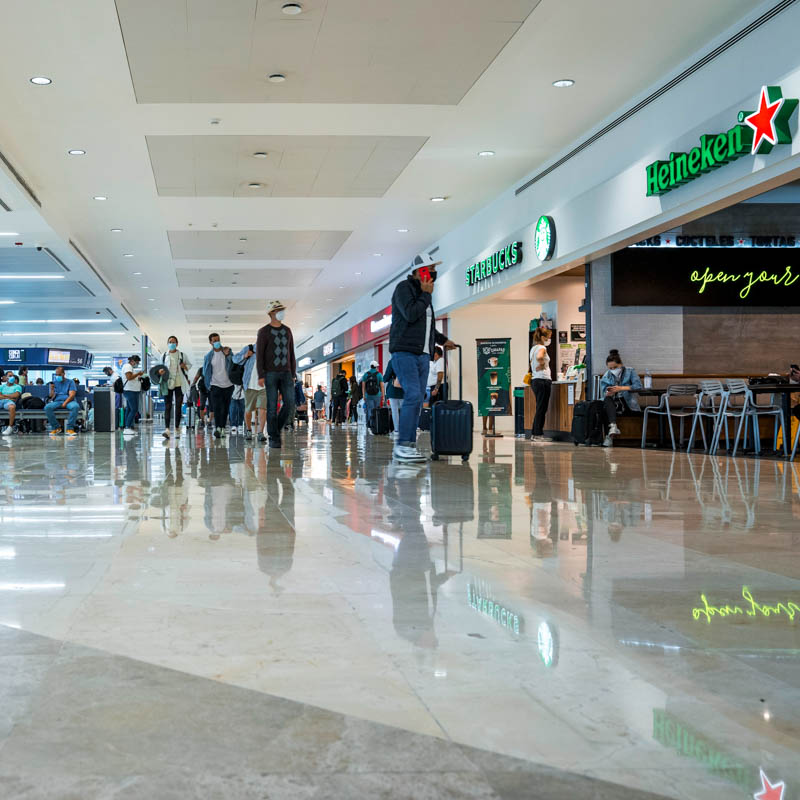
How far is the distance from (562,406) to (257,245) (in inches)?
277

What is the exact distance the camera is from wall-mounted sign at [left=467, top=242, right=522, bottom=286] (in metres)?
13.3

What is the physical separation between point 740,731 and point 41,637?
1369mm

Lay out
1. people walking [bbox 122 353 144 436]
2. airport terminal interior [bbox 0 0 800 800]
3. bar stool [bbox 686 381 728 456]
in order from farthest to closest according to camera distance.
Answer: people walking [bbox 122 353 144 436] → bar stool [bbox 686 381 728 456] → airport terminal interior [bbox 0 0 800 800]

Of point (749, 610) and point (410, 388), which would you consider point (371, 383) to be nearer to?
point (410, 388)

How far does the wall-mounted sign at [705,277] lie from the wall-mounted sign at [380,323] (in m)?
8.74

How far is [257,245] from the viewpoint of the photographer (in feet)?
57.2

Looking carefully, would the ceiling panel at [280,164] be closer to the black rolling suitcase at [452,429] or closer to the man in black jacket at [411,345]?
the man in black jacket at [411,345]

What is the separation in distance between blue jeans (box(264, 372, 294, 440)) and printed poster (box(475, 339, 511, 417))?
684 centimetres

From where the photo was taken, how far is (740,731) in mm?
1363

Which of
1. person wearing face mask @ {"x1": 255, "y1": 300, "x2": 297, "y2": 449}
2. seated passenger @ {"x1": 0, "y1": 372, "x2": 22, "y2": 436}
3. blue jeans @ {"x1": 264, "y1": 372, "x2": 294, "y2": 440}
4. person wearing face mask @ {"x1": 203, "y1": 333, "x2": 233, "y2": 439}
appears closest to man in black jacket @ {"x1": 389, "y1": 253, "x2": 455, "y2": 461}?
person wearing face mask @ {"x1": 255, "y1": 300, "x2": 297, "y2": 449}

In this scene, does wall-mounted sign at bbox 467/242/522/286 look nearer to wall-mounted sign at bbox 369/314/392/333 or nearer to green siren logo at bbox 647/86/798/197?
green siren logo at bbox 647/86/798/197

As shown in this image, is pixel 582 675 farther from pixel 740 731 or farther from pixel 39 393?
pixel 39 393

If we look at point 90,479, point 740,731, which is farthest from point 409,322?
point 740,731

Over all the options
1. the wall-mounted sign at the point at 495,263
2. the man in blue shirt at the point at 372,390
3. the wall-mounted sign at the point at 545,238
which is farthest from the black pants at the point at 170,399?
the wall-mounted sign at the point at 545,238
